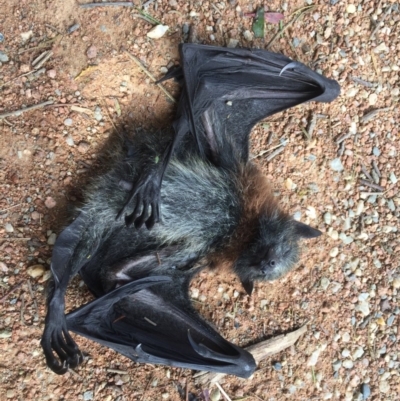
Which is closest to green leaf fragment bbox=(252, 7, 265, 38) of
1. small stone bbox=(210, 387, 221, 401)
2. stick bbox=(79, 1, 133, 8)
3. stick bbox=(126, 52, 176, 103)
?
stick bbox=(126, 52, 176, 103)

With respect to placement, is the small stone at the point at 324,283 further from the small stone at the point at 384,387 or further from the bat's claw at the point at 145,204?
the bat's claw at the point at 145,204

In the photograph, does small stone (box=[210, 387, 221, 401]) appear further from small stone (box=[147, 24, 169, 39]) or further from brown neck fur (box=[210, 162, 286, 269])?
small stone (box=[147, 24, 169, 39])

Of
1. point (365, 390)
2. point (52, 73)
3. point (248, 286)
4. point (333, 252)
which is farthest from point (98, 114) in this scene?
point (365, 390)

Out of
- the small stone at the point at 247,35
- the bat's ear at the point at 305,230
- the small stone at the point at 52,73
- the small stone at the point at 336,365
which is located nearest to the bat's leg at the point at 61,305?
the small stone at the point at 52,73

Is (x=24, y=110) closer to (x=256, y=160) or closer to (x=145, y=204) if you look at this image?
(x=145, y=204)

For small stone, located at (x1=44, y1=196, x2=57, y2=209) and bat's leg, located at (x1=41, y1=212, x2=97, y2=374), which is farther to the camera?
small stone, located at (x1=44, y1=196, x2=57, y2=209)

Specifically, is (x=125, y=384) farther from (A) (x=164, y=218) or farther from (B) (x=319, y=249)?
(B) (x=319, y=249)
